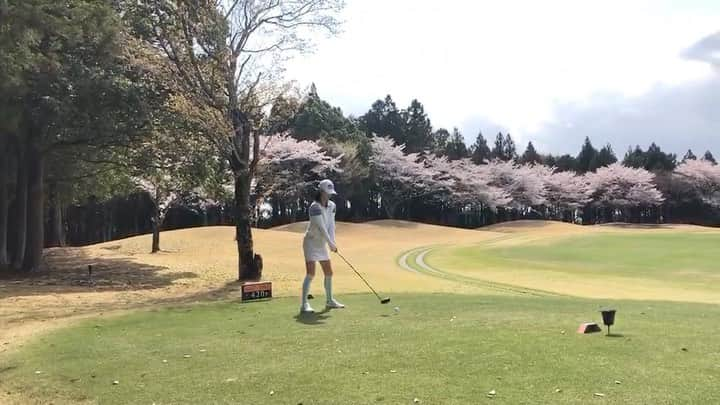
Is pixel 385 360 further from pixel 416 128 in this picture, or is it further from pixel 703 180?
pixel 703 180

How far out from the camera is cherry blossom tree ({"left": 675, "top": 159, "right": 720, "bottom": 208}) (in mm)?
69500

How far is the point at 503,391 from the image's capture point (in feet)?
16.5

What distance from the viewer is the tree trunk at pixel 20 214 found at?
21219mm

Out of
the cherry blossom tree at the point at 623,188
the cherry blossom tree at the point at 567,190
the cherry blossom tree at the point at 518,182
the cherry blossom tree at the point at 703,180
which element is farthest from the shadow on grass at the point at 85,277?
the cherry blossom tree at the point at 703,180

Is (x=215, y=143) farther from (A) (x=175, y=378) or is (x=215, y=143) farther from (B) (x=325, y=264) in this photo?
(A) (x=175, y=378)

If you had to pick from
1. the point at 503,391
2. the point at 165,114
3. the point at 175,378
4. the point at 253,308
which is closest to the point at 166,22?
the point at 165,114

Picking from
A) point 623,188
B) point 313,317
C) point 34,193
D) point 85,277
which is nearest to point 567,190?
point 623,188

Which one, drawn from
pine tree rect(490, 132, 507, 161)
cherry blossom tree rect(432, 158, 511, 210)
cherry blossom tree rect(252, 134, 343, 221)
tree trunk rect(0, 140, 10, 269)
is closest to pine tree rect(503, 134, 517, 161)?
pine tree rect(490, 132, 507, 161)

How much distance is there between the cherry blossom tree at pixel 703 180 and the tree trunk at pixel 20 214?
6834cm

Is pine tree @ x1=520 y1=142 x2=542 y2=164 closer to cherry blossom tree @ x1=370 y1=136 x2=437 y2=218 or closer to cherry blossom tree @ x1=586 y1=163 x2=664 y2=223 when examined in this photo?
cherry blossom tree @ x1=586 y1=163 x2=664 y2=223

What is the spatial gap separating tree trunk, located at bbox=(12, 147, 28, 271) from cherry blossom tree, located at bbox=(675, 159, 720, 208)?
68344 mm

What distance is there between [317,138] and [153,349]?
5199 cm

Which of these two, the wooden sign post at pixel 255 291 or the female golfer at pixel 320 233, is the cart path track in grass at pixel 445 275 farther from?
the female golfer at pixel 320 233

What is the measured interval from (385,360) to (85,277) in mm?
16549
